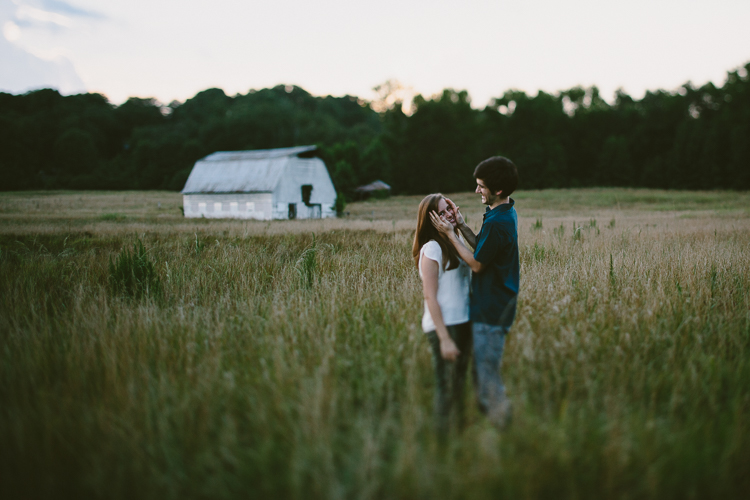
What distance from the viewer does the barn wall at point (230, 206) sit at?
30000 millimetres

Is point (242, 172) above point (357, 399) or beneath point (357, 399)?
above

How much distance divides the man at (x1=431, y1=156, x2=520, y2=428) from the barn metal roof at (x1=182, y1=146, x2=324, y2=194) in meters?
28.1

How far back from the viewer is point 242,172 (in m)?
32.2

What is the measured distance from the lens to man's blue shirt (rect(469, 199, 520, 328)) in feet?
9.02

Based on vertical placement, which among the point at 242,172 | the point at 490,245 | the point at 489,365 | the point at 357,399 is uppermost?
the point at 242,172

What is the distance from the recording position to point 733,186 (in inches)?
2418

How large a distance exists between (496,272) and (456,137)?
73334 millimetres

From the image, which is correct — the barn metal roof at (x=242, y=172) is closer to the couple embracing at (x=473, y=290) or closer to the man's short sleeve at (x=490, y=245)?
the couple embracing at (x=473, y=290)

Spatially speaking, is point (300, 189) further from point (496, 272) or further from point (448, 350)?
point (448, 350)

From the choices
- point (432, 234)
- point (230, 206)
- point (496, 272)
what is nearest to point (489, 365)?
point (496, 272)

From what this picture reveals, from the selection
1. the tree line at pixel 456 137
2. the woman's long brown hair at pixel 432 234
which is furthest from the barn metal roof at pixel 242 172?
the woman's long brown hair at pixel 432 234

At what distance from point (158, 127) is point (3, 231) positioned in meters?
78.8

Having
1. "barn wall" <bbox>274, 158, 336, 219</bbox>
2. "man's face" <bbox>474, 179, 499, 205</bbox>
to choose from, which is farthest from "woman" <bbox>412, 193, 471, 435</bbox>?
"barn wall" <bbox>274, 158, 336, 219</bbox>

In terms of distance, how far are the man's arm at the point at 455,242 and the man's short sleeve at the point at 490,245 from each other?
0.04 m
